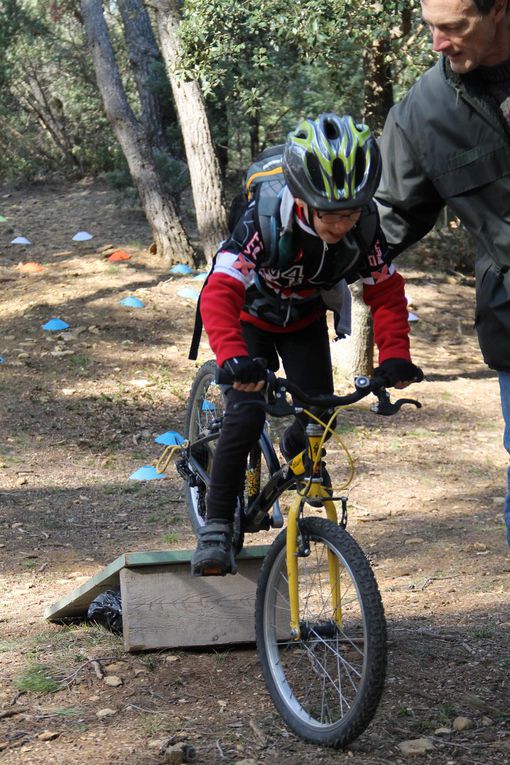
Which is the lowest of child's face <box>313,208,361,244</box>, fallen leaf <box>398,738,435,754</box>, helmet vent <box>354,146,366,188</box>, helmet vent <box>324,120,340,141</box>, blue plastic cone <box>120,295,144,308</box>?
blue plastic cone <box>120,295,144,308</box>

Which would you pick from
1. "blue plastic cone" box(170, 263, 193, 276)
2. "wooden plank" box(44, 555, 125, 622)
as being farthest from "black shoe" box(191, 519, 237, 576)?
"blue plastic cone" box(170, 263, 193, 276)

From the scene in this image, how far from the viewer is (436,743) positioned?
11.4 ft

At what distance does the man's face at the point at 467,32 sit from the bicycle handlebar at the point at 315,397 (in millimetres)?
1040

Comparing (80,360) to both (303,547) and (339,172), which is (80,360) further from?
(339,172)

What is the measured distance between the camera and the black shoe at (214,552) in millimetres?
3969

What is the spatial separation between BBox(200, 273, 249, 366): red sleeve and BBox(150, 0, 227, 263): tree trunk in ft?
28.2

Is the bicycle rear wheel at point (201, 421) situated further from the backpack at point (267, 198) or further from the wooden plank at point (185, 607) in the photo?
the backpack at point (267, 198)

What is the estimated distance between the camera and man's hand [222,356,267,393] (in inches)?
133

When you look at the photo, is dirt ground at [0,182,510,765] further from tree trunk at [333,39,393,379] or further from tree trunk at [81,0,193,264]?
tree trunk at [333,39,393,379]

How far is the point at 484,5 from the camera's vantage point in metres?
2.89

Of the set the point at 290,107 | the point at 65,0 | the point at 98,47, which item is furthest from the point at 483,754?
the point at 65,0

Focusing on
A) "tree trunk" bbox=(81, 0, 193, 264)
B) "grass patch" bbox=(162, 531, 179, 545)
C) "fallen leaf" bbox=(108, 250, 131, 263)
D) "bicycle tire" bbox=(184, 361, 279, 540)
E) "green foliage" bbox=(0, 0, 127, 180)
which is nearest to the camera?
"bicycle tire" bbox=(184, 361, 279, 540)

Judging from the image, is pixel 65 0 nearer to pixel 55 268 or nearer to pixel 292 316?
pixel 55 268

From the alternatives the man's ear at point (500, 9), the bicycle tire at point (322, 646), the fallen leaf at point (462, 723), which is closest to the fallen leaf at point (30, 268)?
the bicycle tire at point (322, 646)
